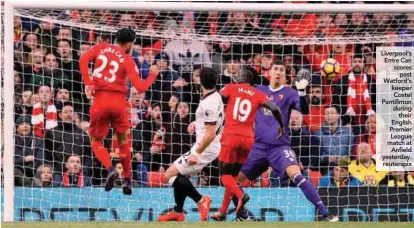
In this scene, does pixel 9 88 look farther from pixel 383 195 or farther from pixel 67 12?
pixel 383 195

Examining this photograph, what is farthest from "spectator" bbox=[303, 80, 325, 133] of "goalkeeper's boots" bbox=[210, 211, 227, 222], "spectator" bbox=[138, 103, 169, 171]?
"goalkeeper's boots" bbox=[210, 211, 227, 222]

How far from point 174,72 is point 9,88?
2.52 meters

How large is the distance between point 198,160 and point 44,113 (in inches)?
82.5

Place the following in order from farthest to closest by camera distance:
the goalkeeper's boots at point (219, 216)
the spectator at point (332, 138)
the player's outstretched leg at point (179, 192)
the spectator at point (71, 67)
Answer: the spectator at point (332, 138) < the spectator at point (71, 67) < the goalkeeper's boots at point (219, 216) < the player's outstretched leg at point (179, 192)

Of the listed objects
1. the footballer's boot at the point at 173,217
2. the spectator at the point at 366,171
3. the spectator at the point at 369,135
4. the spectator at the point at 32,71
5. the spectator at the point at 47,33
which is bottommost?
the footballer's boot at the point at 173,217

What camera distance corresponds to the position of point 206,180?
12.7m

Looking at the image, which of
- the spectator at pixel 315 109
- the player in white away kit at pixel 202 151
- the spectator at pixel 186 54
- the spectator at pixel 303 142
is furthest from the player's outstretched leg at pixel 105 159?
the spectator at pixel 315 109

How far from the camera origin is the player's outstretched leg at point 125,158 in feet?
36.8

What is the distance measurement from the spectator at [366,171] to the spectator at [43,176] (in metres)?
3.57

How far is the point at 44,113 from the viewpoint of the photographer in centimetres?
1223

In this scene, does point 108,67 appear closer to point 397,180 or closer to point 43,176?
point 43,176

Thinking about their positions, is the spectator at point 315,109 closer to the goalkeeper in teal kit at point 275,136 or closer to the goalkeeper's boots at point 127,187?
the goalkeeper in teal kit at point 275,136

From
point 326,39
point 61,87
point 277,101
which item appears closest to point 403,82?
point 326,39

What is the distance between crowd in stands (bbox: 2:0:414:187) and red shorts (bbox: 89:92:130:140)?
1005 millimetres
